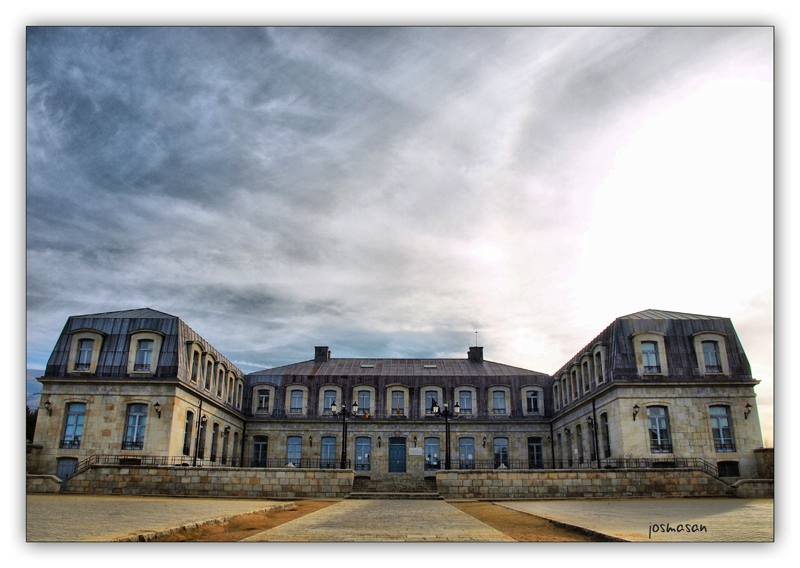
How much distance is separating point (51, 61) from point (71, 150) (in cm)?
134

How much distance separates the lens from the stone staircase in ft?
64.5

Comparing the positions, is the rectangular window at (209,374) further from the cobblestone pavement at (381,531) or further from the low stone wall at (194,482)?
the cobblestone pavement at (381,531)

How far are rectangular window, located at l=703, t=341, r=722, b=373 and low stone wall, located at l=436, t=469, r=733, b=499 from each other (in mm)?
3649

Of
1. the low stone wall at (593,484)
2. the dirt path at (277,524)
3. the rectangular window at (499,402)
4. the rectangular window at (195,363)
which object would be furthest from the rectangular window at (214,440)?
the dirt path at (277,524)

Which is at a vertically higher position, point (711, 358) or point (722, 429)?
point (711, 358)

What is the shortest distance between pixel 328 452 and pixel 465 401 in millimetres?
8758

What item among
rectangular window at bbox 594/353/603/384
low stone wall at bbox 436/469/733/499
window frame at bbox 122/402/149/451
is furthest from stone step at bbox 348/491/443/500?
rectangular window at bbox 594/353/603/384

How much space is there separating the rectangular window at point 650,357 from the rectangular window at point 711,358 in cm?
203

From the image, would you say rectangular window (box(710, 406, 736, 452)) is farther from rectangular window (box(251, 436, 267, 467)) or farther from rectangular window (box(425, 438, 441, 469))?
rectangular window (box(251, 436, 267, 467))

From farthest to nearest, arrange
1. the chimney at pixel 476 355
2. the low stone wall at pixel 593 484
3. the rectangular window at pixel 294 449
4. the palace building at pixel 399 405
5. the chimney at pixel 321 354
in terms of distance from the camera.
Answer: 1. the chimney at pixel 476 355
2. the chimney at pixel 321 354
3. the rectangular window at pixel 294 449
4. the palace building at pixel 399 405
5. the low stone wall at pixel 593 484

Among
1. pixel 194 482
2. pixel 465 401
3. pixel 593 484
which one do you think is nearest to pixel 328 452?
pixel 465 401

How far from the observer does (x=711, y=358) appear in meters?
18.5

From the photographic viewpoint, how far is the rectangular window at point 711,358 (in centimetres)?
1706

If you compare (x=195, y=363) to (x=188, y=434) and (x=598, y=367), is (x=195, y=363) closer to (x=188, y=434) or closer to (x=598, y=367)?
(x=188, y=434)
